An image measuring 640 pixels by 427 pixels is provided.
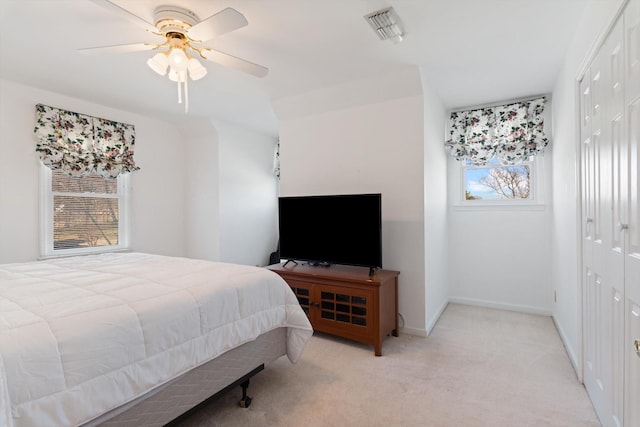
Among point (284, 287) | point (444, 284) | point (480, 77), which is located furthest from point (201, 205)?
point (480, 77)

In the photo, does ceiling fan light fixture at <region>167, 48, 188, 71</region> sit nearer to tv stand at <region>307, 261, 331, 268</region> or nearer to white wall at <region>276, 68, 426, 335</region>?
white wall at <region>276, 68, 426, 335</region>

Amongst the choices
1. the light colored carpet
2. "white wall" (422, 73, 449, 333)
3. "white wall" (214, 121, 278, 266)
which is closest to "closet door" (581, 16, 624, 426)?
the light colored carpet

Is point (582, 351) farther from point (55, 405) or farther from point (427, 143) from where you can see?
point (55, 405)

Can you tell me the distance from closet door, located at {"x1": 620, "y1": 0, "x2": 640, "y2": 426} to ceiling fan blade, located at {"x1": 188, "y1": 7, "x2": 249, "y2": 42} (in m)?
1.73

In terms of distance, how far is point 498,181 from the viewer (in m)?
3.87

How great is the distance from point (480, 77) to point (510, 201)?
1.57 metres

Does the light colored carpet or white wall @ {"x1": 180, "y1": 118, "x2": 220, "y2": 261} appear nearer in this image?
the light colored carpet

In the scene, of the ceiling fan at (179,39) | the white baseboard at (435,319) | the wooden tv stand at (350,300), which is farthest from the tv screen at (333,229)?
the ceiling fan at (179,39)

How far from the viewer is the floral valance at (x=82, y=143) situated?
127 inches

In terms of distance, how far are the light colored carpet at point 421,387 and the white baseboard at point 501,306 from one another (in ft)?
2.02

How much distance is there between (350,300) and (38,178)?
11.2ft

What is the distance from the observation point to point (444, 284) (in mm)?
3850

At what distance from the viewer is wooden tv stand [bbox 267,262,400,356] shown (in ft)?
8.66

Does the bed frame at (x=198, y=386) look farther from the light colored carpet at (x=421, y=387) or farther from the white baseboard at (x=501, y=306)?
the white baseboard at (x=501, y=306)
